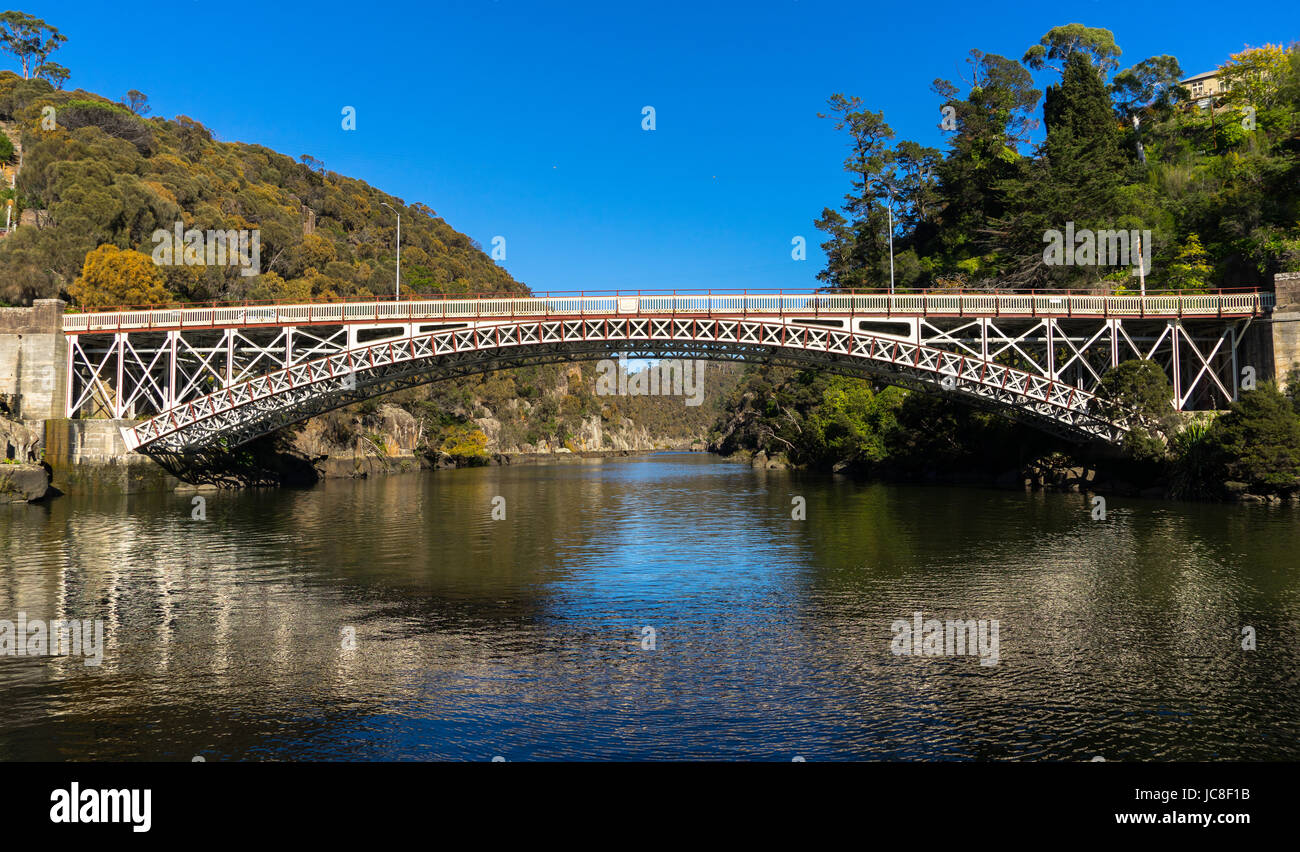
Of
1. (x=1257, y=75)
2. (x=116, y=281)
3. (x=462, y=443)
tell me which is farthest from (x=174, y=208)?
(x=1257, y=75)

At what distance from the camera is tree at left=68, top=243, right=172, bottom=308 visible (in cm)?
5169

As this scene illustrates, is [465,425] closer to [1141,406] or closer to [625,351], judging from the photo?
[625,351]

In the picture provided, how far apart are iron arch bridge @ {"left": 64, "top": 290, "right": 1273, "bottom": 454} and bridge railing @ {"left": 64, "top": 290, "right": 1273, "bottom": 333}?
0.08m

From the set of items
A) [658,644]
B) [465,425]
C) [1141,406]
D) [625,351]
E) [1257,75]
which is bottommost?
[658,644]

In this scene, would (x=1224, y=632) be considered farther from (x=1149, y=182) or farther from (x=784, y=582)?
(x=1149, y=182)

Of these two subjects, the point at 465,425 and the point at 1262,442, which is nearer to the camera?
the point at 1262,442

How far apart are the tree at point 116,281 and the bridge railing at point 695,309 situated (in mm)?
8150

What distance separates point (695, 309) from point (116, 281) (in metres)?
37.3

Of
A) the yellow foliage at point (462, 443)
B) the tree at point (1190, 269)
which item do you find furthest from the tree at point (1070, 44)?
the yellow foliage at point (462, 443)

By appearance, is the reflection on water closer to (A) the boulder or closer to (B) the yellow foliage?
(A) the boulder

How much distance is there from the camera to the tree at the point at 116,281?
51.7m

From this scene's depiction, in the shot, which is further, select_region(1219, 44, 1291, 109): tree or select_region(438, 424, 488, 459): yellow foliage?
select_region(438, 424, 488, 459): yellow foliage

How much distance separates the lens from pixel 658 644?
42.4ft

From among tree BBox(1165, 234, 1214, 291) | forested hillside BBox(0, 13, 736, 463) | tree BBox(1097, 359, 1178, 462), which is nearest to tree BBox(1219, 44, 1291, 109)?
tree BBox(1165, 234, 1214, 291)
